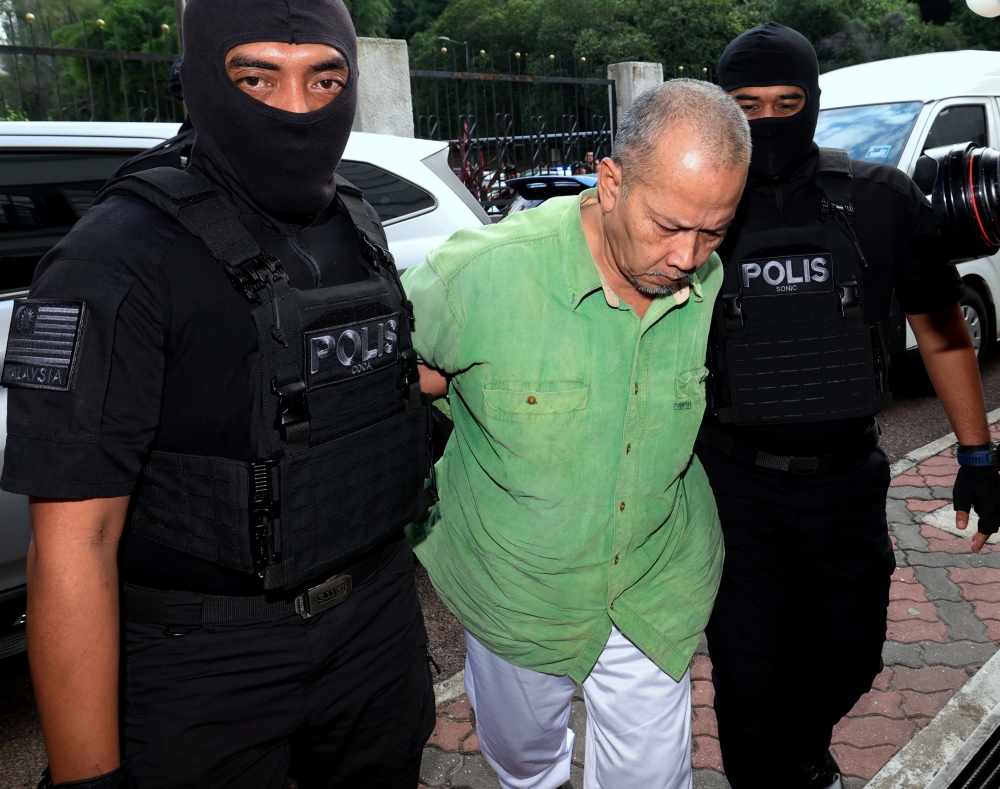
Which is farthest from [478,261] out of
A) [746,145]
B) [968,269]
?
[968,269]

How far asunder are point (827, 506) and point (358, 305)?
4.94 ft

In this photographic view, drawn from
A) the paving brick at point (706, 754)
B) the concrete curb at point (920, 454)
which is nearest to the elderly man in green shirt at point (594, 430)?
the paving brick at point (706, 754)

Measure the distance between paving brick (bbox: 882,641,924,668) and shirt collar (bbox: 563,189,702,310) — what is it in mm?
2241

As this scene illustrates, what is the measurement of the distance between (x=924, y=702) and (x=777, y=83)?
222cm

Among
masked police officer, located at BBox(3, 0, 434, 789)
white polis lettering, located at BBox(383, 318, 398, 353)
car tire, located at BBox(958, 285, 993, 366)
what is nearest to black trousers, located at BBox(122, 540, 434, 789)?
masked police officer, located at BBox(3, 0, 434, 789)

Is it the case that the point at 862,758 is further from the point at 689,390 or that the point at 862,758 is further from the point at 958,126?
the point at 958,126

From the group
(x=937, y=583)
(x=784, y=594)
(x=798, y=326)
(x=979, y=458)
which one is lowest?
(x=937, y=583)

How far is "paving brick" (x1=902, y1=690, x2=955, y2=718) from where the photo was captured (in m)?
3.30

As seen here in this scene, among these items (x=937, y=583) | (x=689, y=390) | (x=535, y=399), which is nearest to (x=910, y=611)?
(x=937, y=583)

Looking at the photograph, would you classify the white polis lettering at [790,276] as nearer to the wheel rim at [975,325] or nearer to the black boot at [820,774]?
the black boot at [820,774]

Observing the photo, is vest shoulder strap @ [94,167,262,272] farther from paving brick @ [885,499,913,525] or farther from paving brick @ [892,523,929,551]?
paving brick @ [885,499,913,525]

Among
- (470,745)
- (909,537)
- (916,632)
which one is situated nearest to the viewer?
(470,745)

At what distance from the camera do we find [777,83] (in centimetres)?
263

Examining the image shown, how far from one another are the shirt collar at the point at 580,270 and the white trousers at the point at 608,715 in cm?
79
